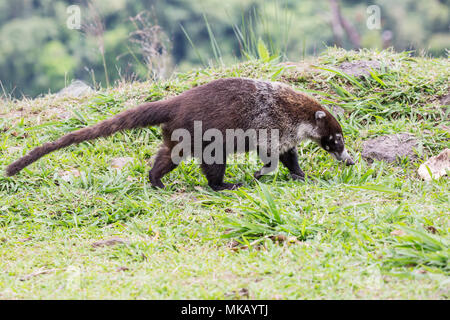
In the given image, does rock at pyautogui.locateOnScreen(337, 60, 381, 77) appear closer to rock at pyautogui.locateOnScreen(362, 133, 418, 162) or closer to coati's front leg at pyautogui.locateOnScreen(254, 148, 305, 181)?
rock at pyautogui.locateOnScreen(362, 133, 418, 162)

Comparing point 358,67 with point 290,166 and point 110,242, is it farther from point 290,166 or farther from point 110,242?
point 110,242


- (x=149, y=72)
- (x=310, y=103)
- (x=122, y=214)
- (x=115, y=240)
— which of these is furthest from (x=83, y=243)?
(x=149, y=72)

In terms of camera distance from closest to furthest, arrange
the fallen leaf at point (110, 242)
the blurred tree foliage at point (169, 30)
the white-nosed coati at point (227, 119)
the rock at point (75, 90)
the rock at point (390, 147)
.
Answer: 1. the fallen leaf at point (110, 242)
2. the white-nosed coati at point (227, 119)
3. the rock at point (390, 147)
4. the rock at point (75, 90)
5. the blurred tree foliage at point (169, 30)

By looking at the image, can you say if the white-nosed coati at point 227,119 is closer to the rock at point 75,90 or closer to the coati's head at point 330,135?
the coati's head at point 330,135

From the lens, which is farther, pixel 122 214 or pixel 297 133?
pixel 297 133

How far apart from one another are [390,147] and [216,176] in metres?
2.01

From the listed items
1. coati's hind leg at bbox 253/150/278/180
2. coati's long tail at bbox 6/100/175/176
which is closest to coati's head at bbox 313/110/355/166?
coati's hind leg at bbox 253/150/278/180

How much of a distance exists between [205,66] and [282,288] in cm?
507

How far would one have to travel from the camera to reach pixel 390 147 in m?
5.80

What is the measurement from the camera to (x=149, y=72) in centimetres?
766

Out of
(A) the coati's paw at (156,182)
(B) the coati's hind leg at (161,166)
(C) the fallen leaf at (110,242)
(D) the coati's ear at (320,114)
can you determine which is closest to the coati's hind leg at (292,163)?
(D) the coati's ear at (320,114)

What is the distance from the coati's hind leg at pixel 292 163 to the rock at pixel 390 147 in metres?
0.83

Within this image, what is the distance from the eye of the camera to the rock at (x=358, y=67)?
6.86m
